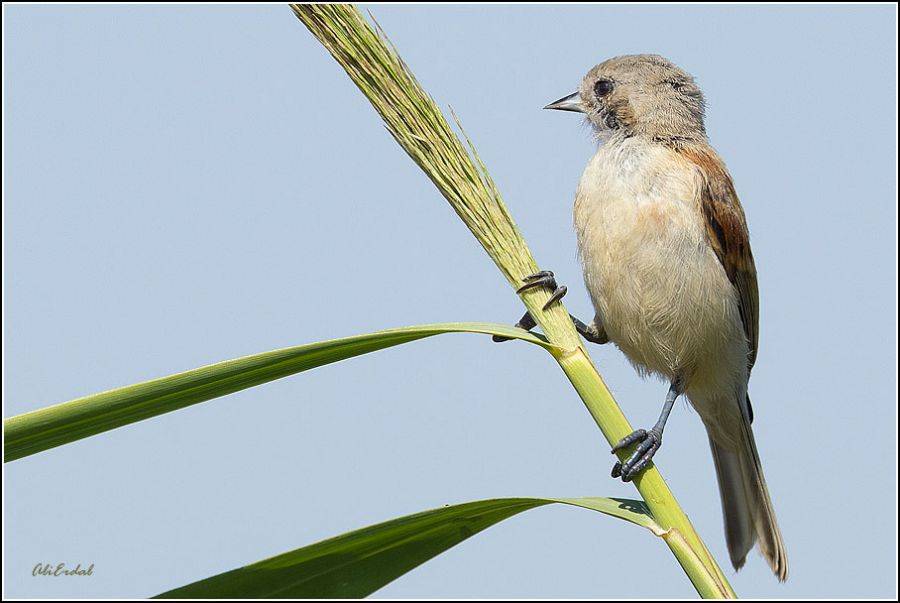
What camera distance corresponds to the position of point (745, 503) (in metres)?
4.08

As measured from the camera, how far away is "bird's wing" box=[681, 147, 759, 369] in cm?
369

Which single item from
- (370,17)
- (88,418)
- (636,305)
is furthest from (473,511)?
(636,305)

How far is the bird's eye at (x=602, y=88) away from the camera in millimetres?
4055

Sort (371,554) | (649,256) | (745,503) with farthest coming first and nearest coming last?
(745,503) < (649,256) < (371,554)

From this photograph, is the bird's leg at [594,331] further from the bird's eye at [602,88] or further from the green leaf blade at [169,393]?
the green leaf blade at [169,393]

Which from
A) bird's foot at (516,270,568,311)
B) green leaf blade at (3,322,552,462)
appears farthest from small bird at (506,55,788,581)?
green leaf blade at (3,322,552,462)

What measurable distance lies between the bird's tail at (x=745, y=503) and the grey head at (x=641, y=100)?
1424mm

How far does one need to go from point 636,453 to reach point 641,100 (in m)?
2.06

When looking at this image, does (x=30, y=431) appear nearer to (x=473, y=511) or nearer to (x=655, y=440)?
(x=473, y=511)

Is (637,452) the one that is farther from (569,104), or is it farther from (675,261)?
(569,104)

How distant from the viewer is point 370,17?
84.7 inches

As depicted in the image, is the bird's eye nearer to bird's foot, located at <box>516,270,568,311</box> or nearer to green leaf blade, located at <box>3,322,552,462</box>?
bird's foot, located at <box>516,270,568,311</box>

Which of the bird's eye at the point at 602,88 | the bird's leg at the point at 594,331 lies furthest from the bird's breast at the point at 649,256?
the bird's eye at the point at 602,88

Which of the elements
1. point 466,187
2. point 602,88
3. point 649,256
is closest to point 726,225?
point 649,256
